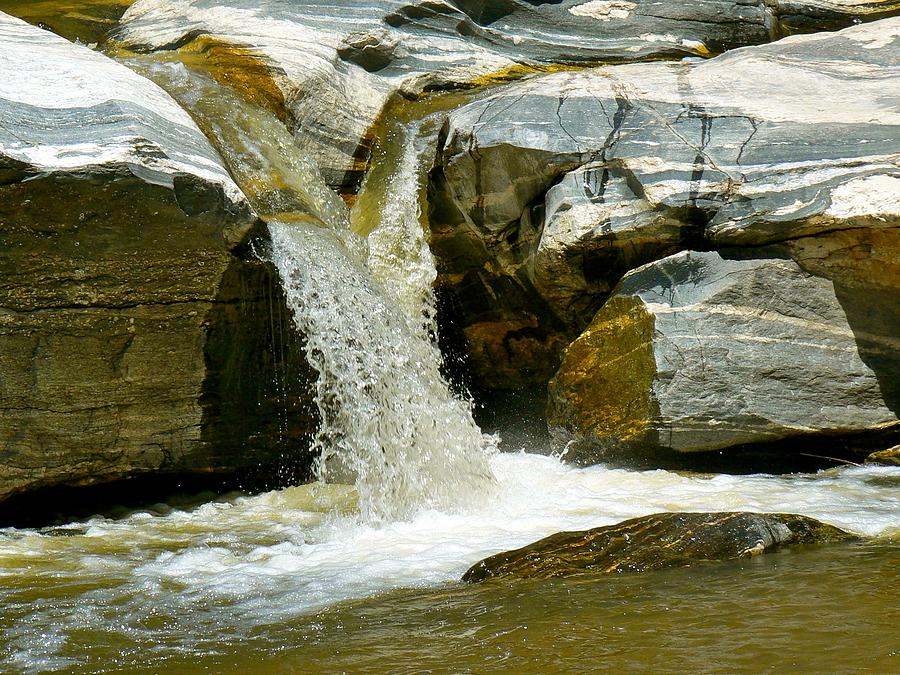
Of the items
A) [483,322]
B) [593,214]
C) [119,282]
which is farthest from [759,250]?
[119,282]

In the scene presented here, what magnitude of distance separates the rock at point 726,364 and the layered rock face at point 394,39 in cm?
290

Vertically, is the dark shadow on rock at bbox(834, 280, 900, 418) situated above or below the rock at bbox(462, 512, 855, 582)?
above

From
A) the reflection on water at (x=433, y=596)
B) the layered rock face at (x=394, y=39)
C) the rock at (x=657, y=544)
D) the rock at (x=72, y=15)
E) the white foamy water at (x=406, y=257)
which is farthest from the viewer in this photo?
the rock at (x=72, y=15)

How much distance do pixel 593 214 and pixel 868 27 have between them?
2627 mm

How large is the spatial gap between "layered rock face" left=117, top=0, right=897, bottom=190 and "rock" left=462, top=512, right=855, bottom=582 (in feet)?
14.9

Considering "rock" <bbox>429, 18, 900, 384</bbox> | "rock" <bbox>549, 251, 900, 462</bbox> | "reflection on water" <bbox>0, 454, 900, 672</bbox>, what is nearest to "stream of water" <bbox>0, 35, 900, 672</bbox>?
"reflection on water" <bbox>0, 454, 900, 672</bbox>

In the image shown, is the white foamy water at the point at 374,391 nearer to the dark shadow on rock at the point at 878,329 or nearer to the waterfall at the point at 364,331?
the waterfall at the point at 364,331

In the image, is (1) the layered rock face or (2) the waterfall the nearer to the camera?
(2) the waterfall

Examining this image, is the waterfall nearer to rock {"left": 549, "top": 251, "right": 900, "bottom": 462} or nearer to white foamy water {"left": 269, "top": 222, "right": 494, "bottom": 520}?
white foamy water {"left": 269, "top": 222, "right": 494, "bottom": 520}

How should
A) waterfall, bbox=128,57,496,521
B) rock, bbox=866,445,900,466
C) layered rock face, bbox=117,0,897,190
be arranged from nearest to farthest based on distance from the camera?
1. waterfall, bbox=128,57,496,521
2. rock, bbox=866,445,900,466
3. layered rock face, bbox=117,0,897,190

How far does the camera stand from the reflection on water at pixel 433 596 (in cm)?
246

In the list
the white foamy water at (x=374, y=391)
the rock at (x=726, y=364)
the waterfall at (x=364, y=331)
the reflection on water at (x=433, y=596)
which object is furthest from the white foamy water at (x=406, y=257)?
the reflection on water at (x=433, y=596)

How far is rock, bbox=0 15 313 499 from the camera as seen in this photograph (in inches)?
190

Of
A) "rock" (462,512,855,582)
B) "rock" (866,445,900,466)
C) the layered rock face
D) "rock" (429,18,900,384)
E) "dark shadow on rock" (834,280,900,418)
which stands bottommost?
"rock" (866,445,900,466)
